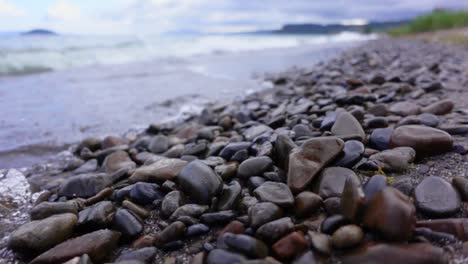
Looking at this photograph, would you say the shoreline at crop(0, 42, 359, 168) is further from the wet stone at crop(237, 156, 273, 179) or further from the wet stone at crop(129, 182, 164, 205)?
→ the wet stone at crop(237, 156, 273, 179)

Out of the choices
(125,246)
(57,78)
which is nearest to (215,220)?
(125,246)

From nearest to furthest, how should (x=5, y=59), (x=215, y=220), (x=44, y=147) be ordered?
(x=215, y=220)
(x=44, y=147)
(x=5, y=59)

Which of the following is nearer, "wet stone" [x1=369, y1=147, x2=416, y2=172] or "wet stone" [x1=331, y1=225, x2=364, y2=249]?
"wet stone" [x1=331, y1=225, x2=364, y2=249]

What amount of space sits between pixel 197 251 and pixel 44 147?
2569 millimetres

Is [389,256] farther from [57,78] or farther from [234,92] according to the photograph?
[57,78]

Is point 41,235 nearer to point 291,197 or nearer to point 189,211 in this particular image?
point 189,211

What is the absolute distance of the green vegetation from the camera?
18.8 metres

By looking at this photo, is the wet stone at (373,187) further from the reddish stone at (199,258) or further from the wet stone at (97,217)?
the wet stone at (97,217)

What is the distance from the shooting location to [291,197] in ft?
5.07

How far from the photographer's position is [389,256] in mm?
1129

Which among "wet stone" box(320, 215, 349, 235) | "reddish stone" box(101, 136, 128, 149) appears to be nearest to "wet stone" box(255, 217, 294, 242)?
"wet stone" box(320, 215, 349, 235)

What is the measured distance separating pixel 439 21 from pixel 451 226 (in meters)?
23.0

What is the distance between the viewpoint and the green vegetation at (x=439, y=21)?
18.8 meters

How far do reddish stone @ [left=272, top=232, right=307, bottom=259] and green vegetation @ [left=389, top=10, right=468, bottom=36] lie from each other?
21873 millimetres
